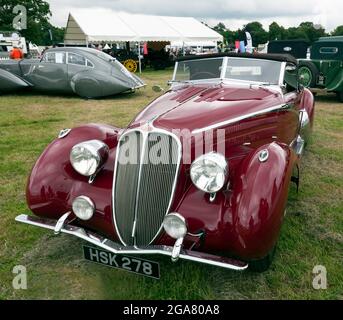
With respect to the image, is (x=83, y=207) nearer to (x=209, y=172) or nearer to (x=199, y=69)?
(x=209, y=172)

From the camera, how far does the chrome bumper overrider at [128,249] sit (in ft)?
7.27

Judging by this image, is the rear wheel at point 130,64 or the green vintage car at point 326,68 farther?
the rear wheel at point 130,64

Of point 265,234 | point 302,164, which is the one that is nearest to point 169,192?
point 265,234

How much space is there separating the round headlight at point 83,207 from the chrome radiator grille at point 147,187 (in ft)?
0.65

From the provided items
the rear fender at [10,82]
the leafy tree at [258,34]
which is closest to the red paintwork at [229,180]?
the rear fender at [10,82]

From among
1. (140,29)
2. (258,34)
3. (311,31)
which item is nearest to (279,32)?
(258,34)

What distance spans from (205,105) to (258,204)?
1205 mm

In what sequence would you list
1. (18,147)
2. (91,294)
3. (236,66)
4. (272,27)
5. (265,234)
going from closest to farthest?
1. (265,234)
2. (91,294)
3. (236,66)
4. (18,147)
5. (272,27)

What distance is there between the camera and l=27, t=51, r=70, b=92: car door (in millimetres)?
10359

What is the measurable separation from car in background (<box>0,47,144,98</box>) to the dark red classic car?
7.17 meters

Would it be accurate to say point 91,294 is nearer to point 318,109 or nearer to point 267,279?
point 267,279

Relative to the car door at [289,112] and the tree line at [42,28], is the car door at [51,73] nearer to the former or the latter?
the car door at [289,112]

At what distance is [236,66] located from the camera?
4000 millimetres
